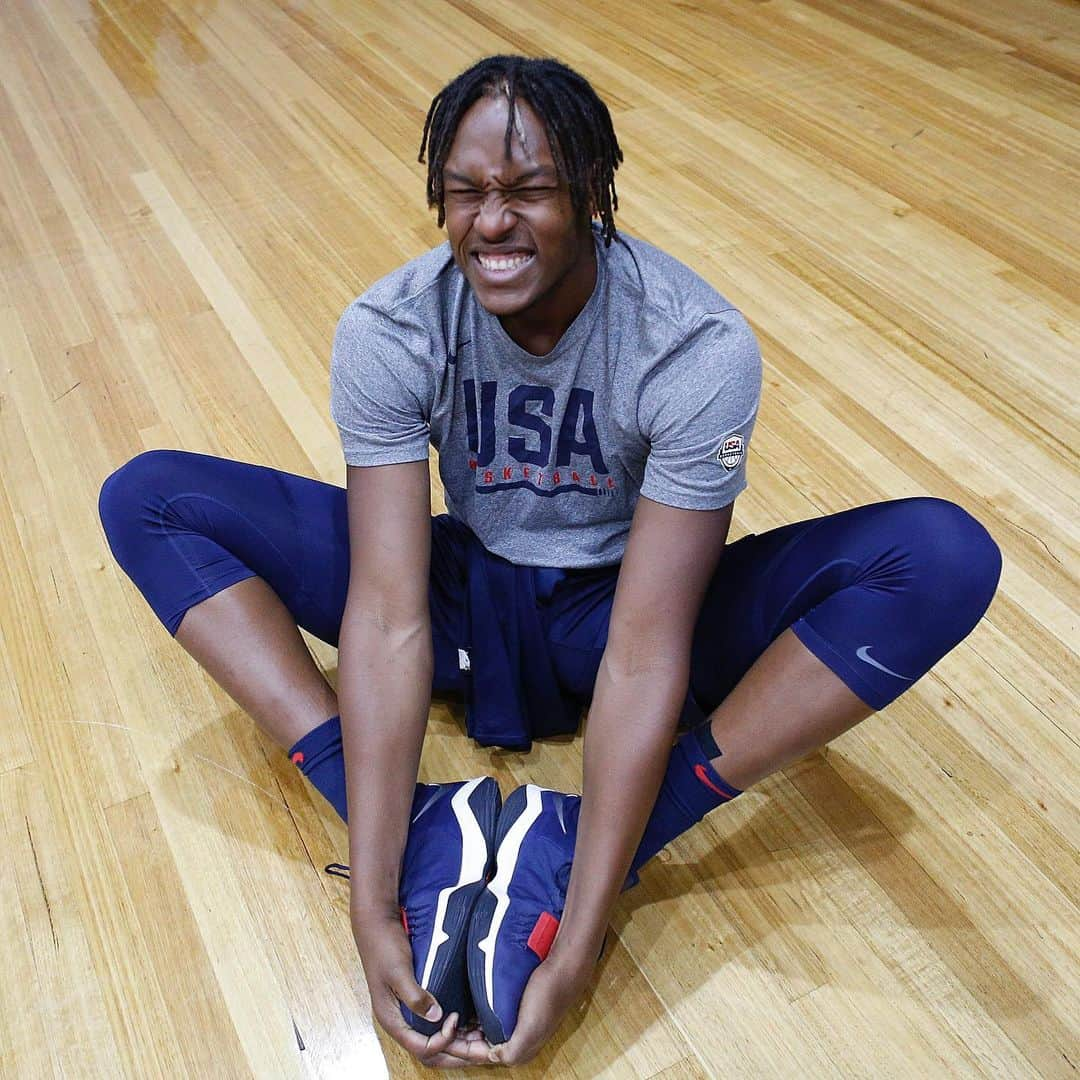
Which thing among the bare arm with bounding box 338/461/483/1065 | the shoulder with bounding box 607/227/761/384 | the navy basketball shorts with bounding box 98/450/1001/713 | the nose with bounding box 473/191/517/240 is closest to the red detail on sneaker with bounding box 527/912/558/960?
the bare arm with bounding box 338/461/483/1065

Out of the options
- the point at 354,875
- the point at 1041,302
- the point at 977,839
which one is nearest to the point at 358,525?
the point at 354,875

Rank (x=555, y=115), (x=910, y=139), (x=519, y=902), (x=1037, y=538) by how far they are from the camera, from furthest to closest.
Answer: (x=910, y=139) < (x=1037, y=538) < (x=519, y=902) < (x=555, y=115)

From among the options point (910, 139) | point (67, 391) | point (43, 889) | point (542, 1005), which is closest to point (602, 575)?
point (542, 1005)

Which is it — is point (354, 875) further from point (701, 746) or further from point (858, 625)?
point (858, 625)

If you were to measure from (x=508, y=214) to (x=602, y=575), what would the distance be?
384 mm

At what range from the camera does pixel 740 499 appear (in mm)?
1583

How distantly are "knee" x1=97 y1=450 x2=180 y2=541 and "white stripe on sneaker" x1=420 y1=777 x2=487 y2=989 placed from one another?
414mm

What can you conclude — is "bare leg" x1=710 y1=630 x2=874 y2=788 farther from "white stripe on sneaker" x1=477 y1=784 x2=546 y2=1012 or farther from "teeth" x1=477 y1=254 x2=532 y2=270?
"teeth" x1=477 y1=254 x2=532 y2=270

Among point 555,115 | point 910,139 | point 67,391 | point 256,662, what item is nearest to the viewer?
point 555,115

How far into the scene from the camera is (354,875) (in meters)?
1.03

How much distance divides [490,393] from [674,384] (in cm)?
18

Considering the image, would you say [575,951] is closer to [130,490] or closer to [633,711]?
[633,711]

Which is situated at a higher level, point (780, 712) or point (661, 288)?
point (661, 288)

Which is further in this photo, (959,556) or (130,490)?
(130,490)
